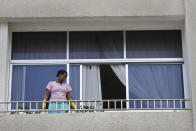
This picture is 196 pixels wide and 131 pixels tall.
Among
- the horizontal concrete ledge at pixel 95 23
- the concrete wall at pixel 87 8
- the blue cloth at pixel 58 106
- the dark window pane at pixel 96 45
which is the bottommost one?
the blue cloth at pixel 58 106

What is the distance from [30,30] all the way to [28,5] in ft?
2.40

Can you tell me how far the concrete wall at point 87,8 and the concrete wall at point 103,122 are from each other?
2148 millimetres

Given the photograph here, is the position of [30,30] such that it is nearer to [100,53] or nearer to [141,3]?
[100,53]

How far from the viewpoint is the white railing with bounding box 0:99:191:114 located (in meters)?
9.52

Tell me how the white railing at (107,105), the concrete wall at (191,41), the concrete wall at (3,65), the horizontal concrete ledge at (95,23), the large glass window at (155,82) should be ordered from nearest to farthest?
the concrete wall at (191,41) → the white railing at (107,105) → the concrete wall at (3,65) → the horizontal concrete ledge at (95,23) → the large glass window at (155,82)

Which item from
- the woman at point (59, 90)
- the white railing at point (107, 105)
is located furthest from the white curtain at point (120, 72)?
the woman at point (59, 90)

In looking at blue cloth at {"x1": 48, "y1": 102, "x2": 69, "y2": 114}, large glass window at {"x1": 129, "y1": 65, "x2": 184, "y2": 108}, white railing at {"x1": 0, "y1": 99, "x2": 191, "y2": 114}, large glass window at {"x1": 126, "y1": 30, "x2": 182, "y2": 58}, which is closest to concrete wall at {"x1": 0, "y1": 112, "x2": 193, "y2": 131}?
white railing at {"x1": 0, "y1": 99, "x2": 191, "y2": 114}

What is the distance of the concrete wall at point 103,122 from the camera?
9164 millimetres

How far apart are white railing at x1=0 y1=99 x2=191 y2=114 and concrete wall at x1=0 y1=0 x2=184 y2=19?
1.81 metres

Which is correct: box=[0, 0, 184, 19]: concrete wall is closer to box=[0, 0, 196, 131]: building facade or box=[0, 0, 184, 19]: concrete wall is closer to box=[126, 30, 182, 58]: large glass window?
box=[0, 0, 196, 131]: building facade

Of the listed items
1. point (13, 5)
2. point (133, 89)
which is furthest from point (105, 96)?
point (13, 5)

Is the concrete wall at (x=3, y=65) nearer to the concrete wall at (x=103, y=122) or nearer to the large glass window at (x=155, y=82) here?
the concrete wall at (x=103, y=122)

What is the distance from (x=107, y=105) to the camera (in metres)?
10.2

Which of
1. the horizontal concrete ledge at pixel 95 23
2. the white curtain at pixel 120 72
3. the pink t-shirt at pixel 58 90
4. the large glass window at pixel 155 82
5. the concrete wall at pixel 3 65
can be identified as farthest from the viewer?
the white curtain at pixel 120 72
